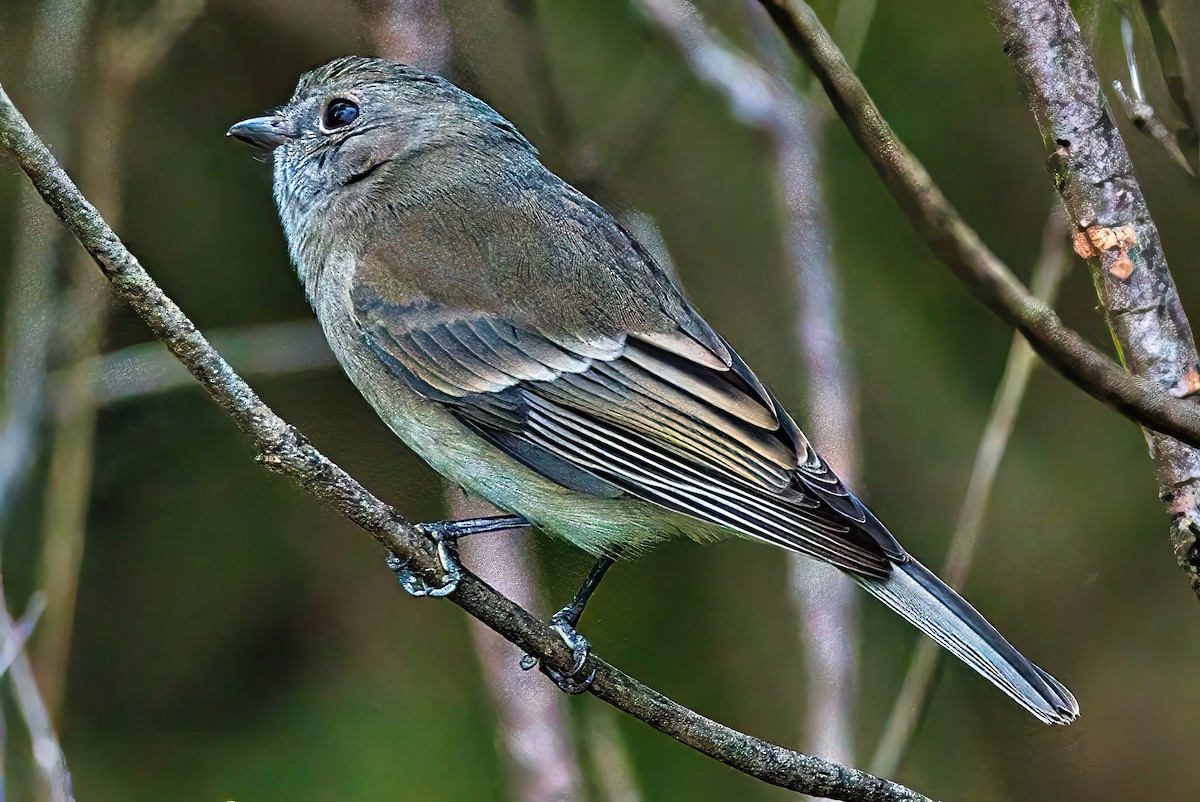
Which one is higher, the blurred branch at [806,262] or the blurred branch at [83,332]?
the blurred branch at [806,262]

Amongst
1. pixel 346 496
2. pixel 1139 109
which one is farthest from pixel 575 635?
pixel 1139 109

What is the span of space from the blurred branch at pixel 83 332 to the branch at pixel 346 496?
96cm

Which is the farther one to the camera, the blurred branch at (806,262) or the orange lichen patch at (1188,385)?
the blurred branch at (806,262)

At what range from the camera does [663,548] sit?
264cm

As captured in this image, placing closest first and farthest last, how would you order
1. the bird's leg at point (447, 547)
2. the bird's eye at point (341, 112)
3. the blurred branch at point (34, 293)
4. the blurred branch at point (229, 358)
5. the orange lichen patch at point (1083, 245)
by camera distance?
the bird's leg at point (447, 547) < the orange lichen patch at point (1083, 245) < the blurred branch at point (34, 293) < the blurred branch at point (229, 358) < the bird's eye at point (341, 112)

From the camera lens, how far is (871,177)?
2625mm

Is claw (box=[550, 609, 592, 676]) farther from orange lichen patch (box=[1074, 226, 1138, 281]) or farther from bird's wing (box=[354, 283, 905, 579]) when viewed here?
orange lichen patch (box=[1074, 226, 1138, 281])

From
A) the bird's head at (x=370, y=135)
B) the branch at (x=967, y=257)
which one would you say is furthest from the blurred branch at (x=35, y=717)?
the branch at (x=967, y=257)

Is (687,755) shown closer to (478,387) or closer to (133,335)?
(478,387)

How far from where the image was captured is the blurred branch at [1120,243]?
184 cm

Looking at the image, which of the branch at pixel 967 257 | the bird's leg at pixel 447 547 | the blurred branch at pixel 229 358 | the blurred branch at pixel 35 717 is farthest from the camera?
the blurred branch at pixel 229 358

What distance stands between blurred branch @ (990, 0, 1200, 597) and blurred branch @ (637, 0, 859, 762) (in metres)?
0.70

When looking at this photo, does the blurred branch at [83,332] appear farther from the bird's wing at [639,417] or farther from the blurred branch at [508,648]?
the bird's wing at [639,417]

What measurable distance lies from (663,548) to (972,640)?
0.81 metres
